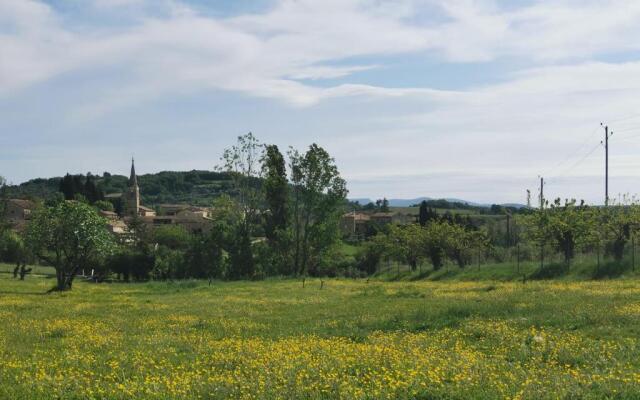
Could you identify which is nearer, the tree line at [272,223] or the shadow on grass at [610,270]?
the shadow on grass at [610,270]

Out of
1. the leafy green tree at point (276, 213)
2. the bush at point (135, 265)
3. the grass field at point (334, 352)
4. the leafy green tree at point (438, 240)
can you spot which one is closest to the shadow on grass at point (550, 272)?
the leafy green tree at point (438, 240)

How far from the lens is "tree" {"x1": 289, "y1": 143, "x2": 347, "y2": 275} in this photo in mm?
70875

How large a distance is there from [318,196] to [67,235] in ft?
A: 110

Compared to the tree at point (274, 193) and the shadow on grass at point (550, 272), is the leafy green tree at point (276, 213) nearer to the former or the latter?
the tree at point (274, 193)

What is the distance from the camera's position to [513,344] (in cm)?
1507

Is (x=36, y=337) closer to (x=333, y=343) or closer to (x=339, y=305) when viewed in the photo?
(x=333, y=343)

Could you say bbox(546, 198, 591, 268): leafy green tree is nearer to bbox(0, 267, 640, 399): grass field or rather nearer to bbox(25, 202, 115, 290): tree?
bbox(0, 267, 640, 399): grass field

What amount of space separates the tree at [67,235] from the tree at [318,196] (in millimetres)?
30113

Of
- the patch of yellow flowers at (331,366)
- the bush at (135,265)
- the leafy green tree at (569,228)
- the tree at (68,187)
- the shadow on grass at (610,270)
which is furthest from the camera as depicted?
the tree at (68,187)

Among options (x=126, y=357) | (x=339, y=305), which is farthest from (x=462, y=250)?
(x=126, y=357)

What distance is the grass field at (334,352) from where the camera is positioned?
34.3 feet

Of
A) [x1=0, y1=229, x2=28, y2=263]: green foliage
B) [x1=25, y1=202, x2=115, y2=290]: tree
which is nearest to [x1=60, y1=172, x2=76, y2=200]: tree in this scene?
[x1=0, y1=229, x2=28, y2=263]: green foliage

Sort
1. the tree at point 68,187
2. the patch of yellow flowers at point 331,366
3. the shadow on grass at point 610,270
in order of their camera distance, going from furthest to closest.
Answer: the tree at point 68,187, the shadow on grass at point 610,270, the patch of yellow flowers at point 331,366

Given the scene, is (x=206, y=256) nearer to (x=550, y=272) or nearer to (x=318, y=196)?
(x=318, y=196)
